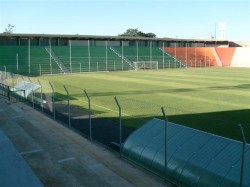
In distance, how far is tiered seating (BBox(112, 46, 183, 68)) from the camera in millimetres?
65812

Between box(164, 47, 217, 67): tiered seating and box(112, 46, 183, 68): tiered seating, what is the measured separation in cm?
231

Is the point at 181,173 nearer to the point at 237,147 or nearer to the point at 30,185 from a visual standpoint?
the point at 237,147

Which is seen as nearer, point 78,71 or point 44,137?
point 44,137

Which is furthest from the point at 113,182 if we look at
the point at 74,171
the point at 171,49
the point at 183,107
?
the point at 171,49

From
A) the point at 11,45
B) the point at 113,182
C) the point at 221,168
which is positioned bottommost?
the point at 113,182

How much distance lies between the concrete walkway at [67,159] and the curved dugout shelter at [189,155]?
40 centimetres

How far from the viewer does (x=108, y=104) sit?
821 inches

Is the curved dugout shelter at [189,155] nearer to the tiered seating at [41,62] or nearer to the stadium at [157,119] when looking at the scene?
the stadium at [157,119]

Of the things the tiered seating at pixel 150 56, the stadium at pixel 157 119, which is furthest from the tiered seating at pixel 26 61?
the tiered seating at pixel 150 56

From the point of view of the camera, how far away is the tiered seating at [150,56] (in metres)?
65.8

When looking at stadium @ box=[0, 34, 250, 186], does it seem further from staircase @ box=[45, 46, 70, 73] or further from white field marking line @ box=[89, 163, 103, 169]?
white field marking line @ box=[89, 163, 103, 169]

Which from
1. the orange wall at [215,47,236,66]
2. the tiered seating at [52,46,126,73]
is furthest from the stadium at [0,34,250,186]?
the orange wall at [215,47,236,66]

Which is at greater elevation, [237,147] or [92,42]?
[92,42]

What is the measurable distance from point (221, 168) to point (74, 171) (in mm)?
3906
